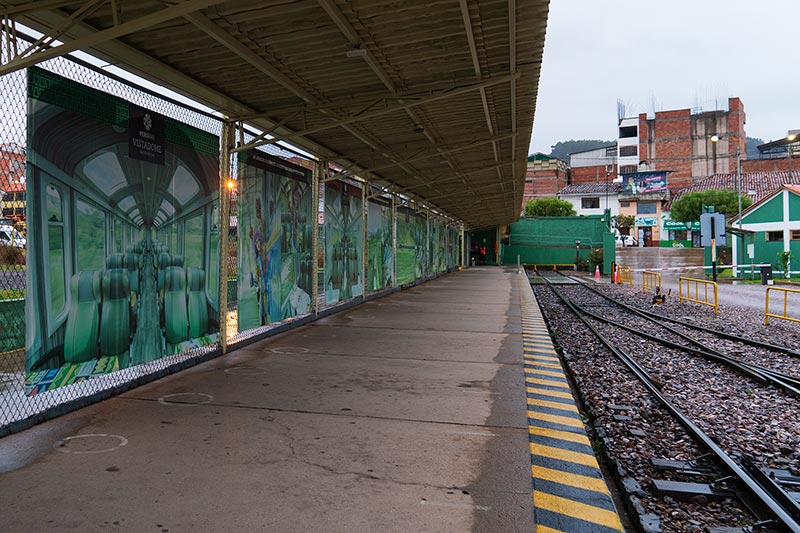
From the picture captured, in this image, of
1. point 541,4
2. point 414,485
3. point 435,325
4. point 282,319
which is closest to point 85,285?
point 414,485

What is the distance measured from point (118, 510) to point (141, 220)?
→ 3700 mm

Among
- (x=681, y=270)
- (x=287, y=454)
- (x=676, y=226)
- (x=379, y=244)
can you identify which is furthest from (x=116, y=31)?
(x=676, y=226)

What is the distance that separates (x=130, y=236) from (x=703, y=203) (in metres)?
63.6

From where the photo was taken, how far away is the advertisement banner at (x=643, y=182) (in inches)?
2835

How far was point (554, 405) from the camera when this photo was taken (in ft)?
17.6

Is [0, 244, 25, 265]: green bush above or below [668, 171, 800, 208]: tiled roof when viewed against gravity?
below

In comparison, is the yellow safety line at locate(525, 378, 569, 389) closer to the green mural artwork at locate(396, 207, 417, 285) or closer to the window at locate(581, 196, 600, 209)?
the green mural artwork at locate(396, 207, 417, 285)

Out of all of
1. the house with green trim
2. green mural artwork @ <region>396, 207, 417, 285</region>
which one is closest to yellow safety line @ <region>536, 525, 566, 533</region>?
green mural artwork @ <region>396, 207, 417, 285</region>

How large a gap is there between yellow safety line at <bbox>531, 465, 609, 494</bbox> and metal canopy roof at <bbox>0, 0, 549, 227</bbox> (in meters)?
4.28

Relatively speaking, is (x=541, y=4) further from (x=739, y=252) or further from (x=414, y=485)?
(x=739, y=252)

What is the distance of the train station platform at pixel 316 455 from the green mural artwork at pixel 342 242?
540 cm

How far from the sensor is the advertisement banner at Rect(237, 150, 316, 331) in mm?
8047

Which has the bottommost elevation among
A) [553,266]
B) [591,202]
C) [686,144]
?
[553,266]

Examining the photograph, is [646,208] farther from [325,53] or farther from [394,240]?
[325,53]
